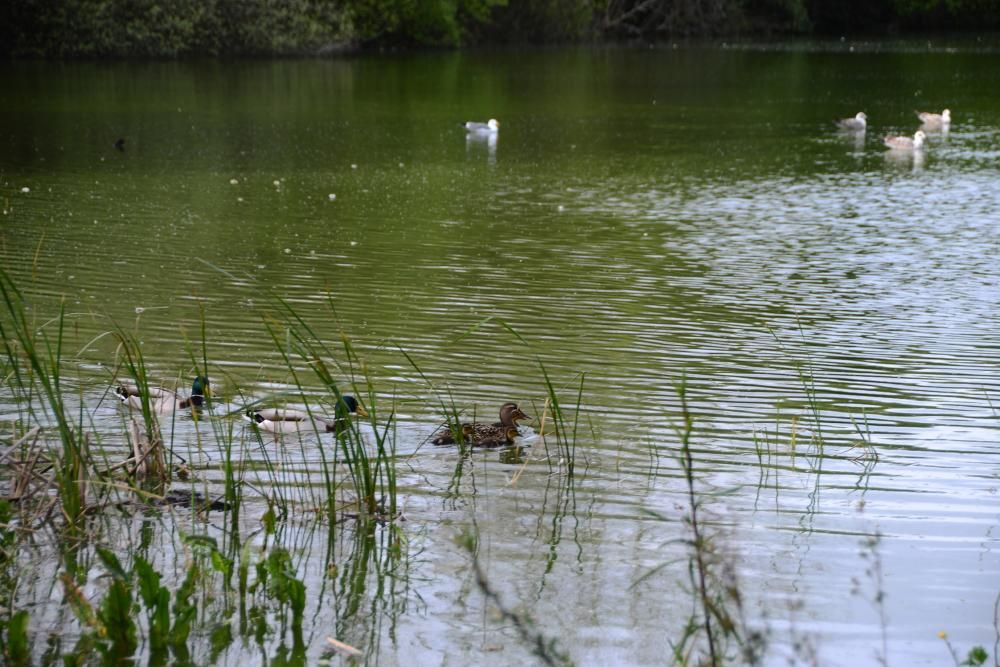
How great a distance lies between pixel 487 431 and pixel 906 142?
14.8m

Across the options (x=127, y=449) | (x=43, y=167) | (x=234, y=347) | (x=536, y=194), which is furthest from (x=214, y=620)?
(x=43, y=167)

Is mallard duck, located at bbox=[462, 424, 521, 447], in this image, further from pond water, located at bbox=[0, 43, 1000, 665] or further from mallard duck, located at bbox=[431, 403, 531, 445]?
pond water, located at bbox=[0, 43, 1000, 665]

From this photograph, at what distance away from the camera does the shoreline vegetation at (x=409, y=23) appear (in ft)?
121

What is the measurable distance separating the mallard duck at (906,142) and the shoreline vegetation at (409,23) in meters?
23.4

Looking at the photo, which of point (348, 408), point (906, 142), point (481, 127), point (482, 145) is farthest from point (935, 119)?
point (348, 408)

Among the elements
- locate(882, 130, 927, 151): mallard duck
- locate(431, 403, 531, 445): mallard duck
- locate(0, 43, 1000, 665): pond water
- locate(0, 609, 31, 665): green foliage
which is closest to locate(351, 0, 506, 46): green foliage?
locate(0, 43, 1000, 665): pond water

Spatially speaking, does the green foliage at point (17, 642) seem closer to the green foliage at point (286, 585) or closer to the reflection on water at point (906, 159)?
the green foliage at point (286, 585)

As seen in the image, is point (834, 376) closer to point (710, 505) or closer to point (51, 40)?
point (710, 505)

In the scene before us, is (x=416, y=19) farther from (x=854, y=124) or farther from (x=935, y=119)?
(x=935, y=119)

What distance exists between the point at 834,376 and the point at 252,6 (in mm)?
33348

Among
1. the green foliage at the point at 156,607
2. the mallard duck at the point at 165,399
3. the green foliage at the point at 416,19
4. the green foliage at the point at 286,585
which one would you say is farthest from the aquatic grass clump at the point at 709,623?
the green foliage at the point at 416,19

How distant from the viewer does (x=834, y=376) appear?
7457 millimetres

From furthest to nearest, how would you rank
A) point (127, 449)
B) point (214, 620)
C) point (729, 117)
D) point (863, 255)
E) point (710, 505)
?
1. point (729, 117)
2. point (863, 255)
3. point (127, 449)
4. point (710, 505)
5. point (214, 620)

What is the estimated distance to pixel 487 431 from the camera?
603 cm
